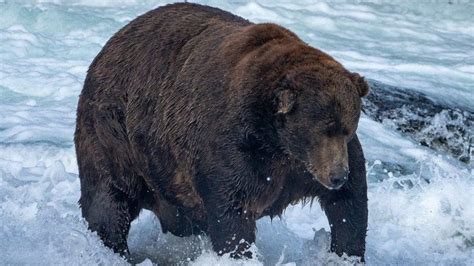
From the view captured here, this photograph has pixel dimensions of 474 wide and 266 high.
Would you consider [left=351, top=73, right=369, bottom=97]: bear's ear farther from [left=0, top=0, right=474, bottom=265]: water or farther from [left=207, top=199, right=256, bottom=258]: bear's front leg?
[left=0, top=0, right=474, bottom=265]: water

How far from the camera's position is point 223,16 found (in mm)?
6199

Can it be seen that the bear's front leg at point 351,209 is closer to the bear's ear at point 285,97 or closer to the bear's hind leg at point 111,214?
the bear's ear at point 285,97

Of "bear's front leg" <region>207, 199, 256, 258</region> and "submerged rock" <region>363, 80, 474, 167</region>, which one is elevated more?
"bear's front leg" <region>207, 199, 256, 258</region>

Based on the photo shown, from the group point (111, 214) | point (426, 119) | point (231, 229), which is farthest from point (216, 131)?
point (426, 119)

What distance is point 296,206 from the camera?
788 centimetres

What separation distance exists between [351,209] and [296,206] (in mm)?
2265

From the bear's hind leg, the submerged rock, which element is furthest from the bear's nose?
the submerged rock

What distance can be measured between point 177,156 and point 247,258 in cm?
72

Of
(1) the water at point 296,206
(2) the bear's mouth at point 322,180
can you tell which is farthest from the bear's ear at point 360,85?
(1) the water at point 296,206

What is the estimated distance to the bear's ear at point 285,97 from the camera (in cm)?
507

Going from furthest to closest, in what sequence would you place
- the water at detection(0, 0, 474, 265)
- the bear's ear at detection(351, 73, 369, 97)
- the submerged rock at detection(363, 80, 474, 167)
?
1. the submerged rock at detection(363, 80, 474, 167)
2. the water at detection(0, 0, 474, 265)
3. the bear's ear at detection(351, 73, 369, 97)

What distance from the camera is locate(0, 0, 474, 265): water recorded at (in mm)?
6902

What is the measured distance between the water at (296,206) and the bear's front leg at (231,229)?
8 cm

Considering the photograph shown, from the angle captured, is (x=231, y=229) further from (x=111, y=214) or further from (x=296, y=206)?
(x=296, y=206)
